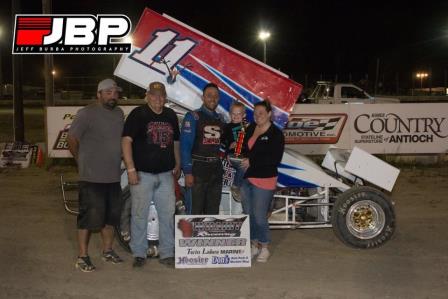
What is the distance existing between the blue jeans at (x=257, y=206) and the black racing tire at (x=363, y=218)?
92 cm

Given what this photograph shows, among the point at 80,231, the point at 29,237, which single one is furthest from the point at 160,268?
the point at 29,237

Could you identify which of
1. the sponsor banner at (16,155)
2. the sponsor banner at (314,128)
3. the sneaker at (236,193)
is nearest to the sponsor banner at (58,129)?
the sponsor banner at (16,155)

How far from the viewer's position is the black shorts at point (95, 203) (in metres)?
5.99

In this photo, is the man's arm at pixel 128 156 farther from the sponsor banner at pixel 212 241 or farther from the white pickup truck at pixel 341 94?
the white pickup truck at pixel 341 94

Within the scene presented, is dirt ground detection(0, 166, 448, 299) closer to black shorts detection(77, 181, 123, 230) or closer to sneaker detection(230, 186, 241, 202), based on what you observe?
black shorts detection(77, 181, 123, 230)

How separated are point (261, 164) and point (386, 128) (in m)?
8.61

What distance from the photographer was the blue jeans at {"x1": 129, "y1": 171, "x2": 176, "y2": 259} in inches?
238

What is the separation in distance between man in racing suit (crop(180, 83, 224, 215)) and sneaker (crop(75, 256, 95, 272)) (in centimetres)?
116

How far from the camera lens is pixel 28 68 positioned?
74188 millimetres

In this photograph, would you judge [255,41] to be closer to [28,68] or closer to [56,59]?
[56,59]

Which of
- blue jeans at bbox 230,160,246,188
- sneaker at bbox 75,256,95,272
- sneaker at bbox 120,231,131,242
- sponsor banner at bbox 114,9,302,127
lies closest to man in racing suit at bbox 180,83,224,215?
blue jeans at bbox 230,160,246,188

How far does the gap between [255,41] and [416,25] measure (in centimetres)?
1668

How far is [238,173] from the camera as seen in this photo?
6.50 m

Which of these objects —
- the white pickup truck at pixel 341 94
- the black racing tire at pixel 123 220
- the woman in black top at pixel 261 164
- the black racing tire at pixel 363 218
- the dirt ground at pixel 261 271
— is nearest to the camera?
the dirt ground at pixel 261 271
